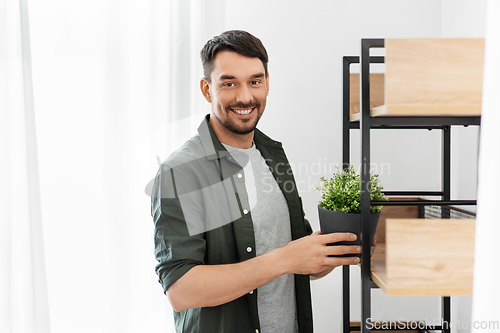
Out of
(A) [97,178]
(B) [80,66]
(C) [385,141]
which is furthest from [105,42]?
(C) [385,141]

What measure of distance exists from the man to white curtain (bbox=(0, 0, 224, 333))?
515 millimetres

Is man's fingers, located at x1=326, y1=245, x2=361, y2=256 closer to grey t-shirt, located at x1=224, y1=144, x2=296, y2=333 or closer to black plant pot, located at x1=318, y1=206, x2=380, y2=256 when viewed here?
black plant pot, located at x1=318, y1=206, x2=380, y2=256

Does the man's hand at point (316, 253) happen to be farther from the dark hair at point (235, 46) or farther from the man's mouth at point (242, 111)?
the dark hair at point (235, 46)

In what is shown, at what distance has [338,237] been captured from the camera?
0.87 metres

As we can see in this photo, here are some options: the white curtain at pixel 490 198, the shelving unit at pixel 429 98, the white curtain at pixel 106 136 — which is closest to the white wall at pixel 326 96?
the white curtain at pixel 106 136

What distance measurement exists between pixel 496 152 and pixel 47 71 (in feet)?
5.22

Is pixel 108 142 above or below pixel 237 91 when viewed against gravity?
below

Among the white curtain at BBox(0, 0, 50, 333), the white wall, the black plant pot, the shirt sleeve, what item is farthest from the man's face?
the white curtain at BBox(0, 0, 50, 333)

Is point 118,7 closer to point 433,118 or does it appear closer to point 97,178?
point 97,178

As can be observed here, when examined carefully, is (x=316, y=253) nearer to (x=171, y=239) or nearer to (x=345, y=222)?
(x=345, y=222)

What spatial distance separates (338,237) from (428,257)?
7.7 inches

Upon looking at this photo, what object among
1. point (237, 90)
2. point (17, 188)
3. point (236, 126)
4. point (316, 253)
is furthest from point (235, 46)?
point (17, 188)

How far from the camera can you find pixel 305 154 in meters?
1.74

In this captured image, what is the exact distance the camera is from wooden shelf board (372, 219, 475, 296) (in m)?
0.74
